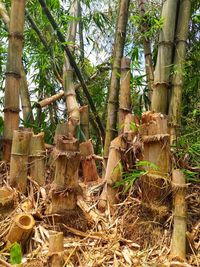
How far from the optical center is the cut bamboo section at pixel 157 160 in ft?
6.96

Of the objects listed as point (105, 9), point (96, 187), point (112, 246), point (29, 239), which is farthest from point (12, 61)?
point (105, 9)

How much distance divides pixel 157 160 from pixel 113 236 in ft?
1.46

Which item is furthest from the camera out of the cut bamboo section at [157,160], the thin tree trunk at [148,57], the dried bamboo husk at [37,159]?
the thin tree trunk at [148,57]

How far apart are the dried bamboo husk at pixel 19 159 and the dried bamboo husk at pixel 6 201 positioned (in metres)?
0.15

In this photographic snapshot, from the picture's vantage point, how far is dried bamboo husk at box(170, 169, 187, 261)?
1.96 meters

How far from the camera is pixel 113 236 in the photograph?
2.14m

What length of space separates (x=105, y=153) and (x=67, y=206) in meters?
0.64

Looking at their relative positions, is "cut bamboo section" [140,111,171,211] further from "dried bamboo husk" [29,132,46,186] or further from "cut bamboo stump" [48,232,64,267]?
"dried bamboo husk" [29,132,46,186]

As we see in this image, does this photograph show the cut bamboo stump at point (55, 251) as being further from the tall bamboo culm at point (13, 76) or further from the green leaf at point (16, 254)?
the tall bamboo culm at point (13, 76)

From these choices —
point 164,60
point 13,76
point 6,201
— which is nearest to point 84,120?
point 13,76

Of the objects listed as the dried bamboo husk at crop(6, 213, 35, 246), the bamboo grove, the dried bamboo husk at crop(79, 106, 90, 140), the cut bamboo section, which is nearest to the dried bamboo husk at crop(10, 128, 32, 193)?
the bamboo grove

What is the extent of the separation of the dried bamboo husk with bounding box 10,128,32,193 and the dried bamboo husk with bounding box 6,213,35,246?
1.21 feet

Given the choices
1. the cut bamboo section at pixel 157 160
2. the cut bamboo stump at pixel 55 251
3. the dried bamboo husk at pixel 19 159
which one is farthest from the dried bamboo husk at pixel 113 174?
the cut bamboo stump at pixel 55 251

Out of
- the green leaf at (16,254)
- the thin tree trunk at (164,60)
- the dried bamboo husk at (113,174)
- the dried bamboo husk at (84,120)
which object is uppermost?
the thin tree trunk at (164,60)
